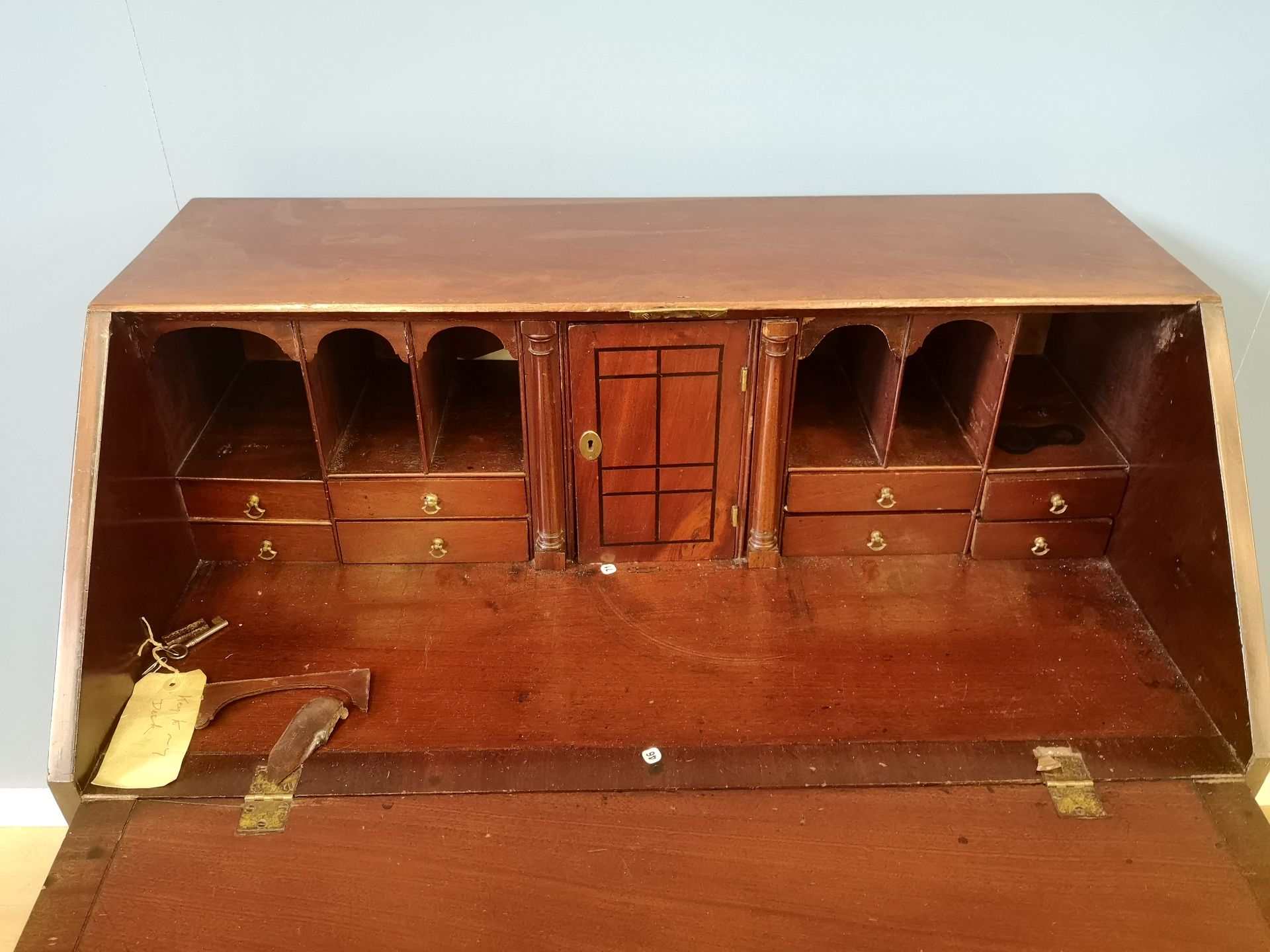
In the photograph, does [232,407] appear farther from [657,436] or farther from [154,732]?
[657,436]

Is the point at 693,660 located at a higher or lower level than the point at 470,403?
lower

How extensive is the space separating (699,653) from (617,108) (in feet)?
3.12

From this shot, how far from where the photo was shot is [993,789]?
1272 millimetres

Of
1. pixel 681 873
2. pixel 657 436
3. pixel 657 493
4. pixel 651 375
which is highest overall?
pixel 651 375

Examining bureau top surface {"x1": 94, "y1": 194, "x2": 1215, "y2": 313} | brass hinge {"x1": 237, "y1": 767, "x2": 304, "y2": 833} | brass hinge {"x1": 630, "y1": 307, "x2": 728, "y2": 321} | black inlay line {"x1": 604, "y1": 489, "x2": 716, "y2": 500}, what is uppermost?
bureau top surface {"x1": 94, "y1": 194, "x2": 1215, "y2": 313}

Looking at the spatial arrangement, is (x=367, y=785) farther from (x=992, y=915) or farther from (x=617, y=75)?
(x=617, y=75)

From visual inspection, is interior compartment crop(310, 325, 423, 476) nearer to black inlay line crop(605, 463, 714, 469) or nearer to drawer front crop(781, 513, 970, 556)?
black inlay line crop(605, 463, 714, 469)

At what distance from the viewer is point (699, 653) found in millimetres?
1453

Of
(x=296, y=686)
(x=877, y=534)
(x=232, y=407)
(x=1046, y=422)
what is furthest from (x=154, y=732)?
(x=1046, y=422)

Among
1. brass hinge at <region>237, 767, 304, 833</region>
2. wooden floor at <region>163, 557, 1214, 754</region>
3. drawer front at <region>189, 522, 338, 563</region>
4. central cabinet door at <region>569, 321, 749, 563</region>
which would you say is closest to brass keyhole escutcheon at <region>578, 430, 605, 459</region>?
central cabinet door at <region>569, 321, 749, 563</region>

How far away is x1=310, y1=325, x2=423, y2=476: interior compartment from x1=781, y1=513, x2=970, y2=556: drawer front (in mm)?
641

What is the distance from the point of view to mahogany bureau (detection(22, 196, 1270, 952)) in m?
1.17

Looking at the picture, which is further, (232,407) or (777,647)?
(232,407)

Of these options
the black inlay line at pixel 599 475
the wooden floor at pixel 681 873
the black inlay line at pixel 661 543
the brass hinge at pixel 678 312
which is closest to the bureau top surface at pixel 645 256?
the brass hinge at pixel 678 312
